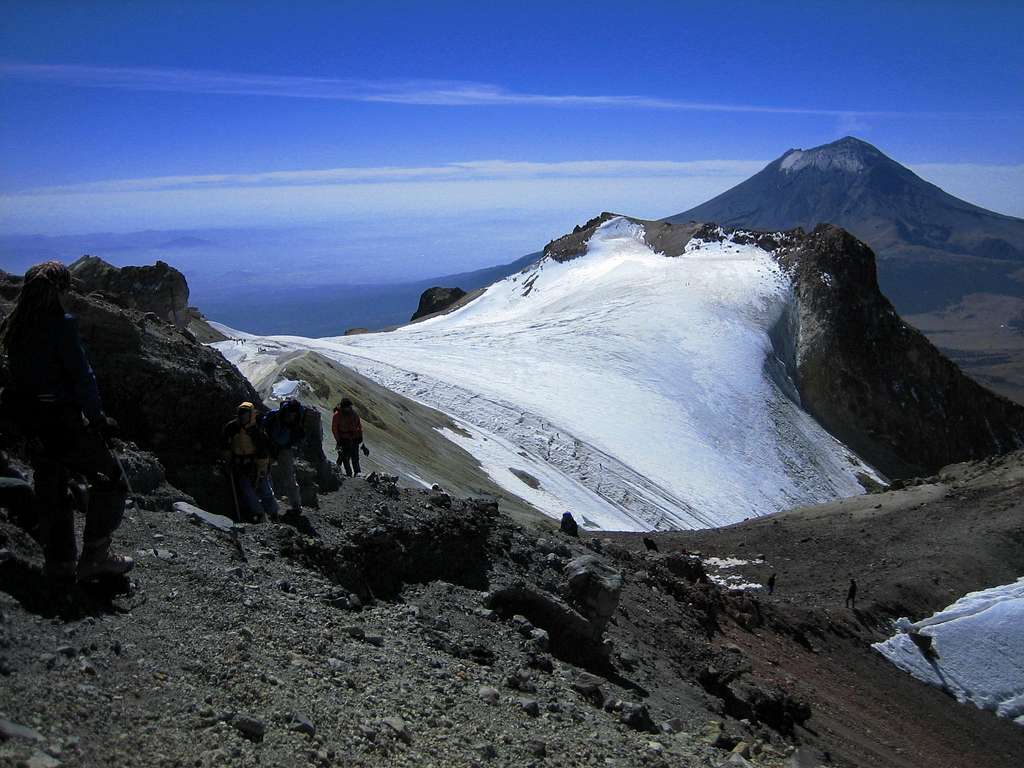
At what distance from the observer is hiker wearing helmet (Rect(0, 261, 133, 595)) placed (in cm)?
585

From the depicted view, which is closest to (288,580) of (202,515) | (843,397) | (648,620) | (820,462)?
(202,515)

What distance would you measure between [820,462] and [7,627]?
124 feet

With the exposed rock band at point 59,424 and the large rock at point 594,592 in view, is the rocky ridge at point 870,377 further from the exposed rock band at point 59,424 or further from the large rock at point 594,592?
the exposed rock band at point 59,424

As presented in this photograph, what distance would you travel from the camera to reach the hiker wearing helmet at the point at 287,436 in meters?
9.05

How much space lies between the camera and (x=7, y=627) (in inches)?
209

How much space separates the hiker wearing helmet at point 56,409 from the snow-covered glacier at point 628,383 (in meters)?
18.8

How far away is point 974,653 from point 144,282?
23027 mm

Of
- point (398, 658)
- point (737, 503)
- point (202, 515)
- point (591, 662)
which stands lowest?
point (737, 503)

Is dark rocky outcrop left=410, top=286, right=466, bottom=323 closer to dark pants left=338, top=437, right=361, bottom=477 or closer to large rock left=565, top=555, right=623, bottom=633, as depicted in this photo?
dark pants left=338, top=437, right=361, bottom=477

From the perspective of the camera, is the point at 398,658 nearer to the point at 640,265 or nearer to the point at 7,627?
the point at 7,627

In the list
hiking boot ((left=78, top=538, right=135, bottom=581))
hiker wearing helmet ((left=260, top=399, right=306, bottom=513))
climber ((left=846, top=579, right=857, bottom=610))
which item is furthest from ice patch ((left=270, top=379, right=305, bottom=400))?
hiking boot ((left=78, top=538, right=135, bottom=581))

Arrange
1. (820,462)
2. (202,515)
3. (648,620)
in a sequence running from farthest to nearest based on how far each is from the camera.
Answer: (820,462) → (648,620) → (202,515)

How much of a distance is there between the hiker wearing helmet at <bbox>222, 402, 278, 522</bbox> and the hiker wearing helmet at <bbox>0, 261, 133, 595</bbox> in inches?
103

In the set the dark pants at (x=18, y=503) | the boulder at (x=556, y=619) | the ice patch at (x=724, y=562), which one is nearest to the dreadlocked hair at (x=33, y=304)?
the dark pants at (x=18, y=503)
